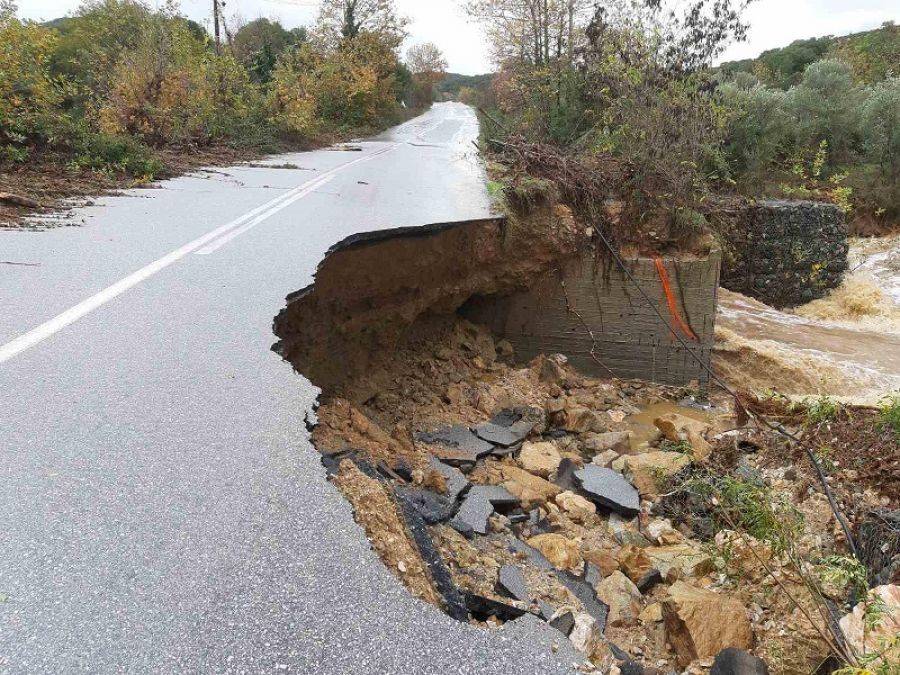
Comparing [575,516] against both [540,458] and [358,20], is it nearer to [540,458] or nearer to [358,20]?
[540,458]

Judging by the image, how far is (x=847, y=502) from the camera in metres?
3.74

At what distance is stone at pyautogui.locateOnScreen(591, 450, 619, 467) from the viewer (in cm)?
608

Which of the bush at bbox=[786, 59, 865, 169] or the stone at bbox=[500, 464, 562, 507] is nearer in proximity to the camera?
the stone at bbox=[500, 464, 562, 507]

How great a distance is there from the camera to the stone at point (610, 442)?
259 inches

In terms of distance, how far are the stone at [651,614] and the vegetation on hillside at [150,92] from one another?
10.00 metres

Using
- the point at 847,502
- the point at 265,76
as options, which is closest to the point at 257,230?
the point at 847,502

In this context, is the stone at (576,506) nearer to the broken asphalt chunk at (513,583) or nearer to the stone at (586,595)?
the stone at (586,595)

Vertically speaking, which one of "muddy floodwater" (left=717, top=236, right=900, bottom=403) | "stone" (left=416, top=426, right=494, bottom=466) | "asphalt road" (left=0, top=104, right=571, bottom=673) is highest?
"asphalt road" (left=0, top=104, right=571, bottom=673)

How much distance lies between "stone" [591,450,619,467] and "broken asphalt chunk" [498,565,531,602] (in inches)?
121

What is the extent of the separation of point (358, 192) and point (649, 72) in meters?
5.03

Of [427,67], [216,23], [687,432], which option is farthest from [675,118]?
[427,67]

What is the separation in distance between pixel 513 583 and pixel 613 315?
264 inches

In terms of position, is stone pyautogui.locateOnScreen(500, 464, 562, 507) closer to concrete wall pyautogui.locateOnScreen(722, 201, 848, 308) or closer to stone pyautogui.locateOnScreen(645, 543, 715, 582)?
stone pyautogui.locateOnScreen(645, 543, 715, 582)

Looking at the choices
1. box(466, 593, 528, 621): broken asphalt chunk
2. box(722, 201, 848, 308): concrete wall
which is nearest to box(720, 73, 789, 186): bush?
box(722, 201, 848, 308): concrete wall
